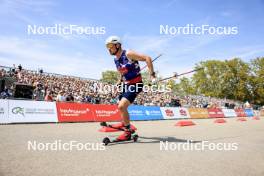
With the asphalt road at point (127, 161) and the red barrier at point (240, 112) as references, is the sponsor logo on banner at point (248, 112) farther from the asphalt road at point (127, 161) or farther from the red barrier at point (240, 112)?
the asphalt road at point (127, 161)

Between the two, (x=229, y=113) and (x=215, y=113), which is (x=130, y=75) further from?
(x=229, y=113)

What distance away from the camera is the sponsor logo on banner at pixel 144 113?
20781mm

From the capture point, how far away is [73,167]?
13.8ft

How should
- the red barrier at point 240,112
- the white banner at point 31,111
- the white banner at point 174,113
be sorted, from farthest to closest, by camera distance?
1. the red barrier at point 240,112
2. the white banner at point 174,113
3. the white banner at point 31,111

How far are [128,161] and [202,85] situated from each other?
79779mm

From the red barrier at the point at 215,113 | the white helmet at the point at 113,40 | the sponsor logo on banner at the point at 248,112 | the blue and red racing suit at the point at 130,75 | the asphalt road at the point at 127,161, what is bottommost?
the sponsor logo on banner at the point at 248,112

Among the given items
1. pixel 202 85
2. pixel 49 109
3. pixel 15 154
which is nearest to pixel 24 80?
pixel 49 109

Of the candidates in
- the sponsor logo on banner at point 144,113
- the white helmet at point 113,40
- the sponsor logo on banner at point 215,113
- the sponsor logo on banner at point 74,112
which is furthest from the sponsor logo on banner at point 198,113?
the white helmet at point 113,40

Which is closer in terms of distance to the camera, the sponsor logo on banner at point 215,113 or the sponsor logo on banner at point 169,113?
the sponsor logo on banner at point 169,113

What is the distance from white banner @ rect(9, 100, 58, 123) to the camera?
13.3 meters

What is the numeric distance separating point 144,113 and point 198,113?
10328mm

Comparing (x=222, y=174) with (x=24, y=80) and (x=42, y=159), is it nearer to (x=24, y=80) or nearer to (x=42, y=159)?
(x=42, y=159)

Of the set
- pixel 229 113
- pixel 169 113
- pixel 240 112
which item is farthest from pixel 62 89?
pixel 240 112

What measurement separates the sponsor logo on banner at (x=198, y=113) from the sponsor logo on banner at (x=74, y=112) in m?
14.3
